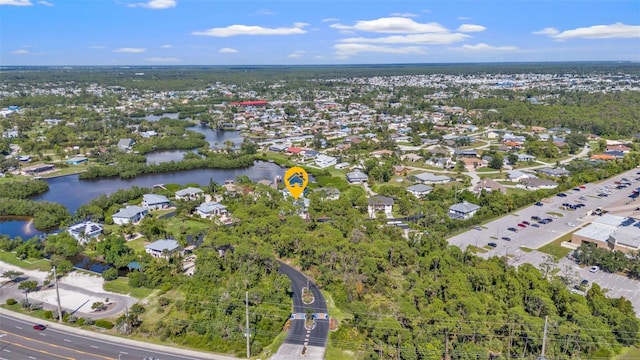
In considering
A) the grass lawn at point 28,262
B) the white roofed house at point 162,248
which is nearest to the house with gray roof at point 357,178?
the white roofed house at point 162,248

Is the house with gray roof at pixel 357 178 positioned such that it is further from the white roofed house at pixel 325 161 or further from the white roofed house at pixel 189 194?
the white roofed house at pixel 189 194

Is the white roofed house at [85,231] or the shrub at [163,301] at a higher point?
the white roofed house at [85,231]

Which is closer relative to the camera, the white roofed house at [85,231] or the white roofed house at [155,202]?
the white roofed house at [85,231]

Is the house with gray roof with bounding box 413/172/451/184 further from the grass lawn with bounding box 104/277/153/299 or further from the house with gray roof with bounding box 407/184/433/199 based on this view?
the grass lawn with bounding box 104/277/153/299

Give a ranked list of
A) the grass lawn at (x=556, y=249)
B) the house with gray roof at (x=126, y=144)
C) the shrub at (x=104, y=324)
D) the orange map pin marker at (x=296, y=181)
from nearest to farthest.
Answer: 1. the shrub at (x=104, y=324)
2. the grass lawn at (x=556, y=249)
3. the orange map pin marker at (x=296, y=181)
4. the house with gray roof at (x=126, y=144)

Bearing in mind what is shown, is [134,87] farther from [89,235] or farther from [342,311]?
[342,311]

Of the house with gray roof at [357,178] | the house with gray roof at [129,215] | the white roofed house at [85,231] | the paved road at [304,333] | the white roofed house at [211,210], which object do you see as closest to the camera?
the paved road at [304,333]

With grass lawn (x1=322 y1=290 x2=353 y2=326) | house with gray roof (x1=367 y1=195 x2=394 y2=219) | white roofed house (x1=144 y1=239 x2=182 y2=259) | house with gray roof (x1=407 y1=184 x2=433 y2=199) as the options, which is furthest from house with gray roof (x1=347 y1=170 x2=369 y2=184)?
grass lawn (x1=322 y1=290 x2=353 y2=326)
